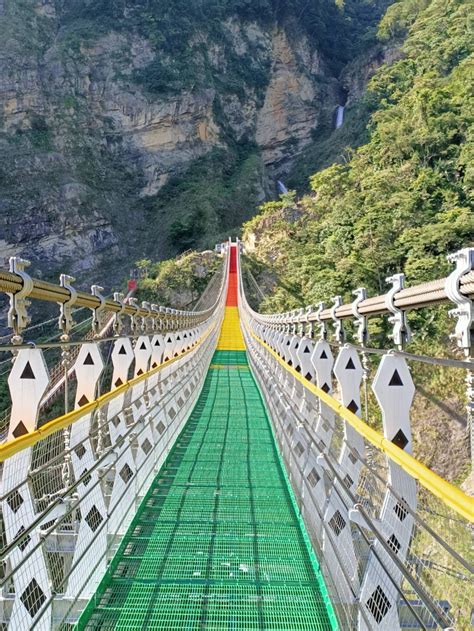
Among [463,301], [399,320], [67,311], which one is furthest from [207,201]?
[463,301]

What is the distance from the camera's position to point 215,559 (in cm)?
298

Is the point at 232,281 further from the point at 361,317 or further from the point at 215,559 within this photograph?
the point at 361,317

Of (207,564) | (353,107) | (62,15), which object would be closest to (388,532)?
(207,564)

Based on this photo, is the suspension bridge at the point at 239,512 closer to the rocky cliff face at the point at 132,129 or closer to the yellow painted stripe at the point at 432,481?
the yellow painted stripe at the point at 432,481

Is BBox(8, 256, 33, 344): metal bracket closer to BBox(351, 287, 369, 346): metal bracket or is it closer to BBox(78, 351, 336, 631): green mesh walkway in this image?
BBox(78, 351, 336, 631): green mesh walkway

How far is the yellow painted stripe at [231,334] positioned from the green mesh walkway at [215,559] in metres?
12.1

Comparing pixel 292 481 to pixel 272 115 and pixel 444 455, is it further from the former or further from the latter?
pixel 272 115

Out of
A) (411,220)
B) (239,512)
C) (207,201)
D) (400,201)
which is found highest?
(207,201)

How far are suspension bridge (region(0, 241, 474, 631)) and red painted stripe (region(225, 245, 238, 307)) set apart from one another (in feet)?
78.5

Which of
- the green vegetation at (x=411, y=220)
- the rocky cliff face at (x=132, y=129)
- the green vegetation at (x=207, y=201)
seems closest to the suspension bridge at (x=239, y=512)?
the green vegetation at (x=411, y=220)

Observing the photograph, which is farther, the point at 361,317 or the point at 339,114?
the point at 339,114

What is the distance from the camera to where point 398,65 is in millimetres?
37344

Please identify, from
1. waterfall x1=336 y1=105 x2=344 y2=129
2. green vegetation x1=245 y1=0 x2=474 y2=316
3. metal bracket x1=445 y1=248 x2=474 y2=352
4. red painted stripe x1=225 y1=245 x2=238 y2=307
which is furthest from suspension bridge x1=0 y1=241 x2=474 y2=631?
waterfall x1=336 y1=105 x2=344 y2=129

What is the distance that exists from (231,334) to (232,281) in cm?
1093
